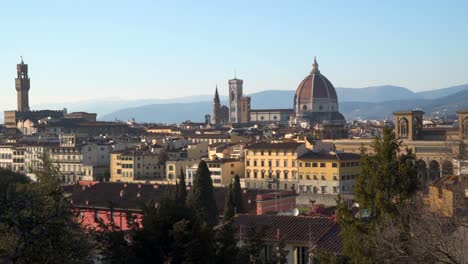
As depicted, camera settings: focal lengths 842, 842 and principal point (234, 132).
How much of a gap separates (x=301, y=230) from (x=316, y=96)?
432 feet

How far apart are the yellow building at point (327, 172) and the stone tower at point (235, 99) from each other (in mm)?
102398

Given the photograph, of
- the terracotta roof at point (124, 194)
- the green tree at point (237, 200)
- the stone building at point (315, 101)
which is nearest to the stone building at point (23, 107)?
the stone building at point (315, 101)

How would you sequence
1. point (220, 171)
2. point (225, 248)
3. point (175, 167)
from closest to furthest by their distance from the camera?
point (225, 248), point (220, 171), point (175, 167)

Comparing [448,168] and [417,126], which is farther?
[417,126]

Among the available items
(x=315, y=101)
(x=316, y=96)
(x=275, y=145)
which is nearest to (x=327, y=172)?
(x=275, y=145)

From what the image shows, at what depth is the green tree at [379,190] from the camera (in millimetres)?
15188

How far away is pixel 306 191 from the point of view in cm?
6150

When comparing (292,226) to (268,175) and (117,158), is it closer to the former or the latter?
(268,175)

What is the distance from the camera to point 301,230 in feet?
69.3

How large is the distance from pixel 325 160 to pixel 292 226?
39.3 m

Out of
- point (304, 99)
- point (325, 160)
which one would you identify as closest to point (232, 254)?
point (325, 160)

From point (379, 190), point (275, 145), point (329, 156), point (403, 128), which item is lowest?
point (329, 156)

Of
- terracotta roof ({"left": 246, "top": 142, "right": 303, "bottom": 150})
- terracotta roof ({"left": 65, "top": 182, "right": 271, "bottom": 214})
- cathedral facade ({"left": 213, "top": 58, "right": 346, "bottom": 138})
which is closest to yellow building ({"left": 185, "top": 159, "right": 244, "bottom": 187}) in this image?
terracotta roof ({"left": 246, "top": 142, "right": 303, "bottom": 150})

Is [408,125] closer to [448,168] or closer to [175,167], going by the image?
[448,168]
